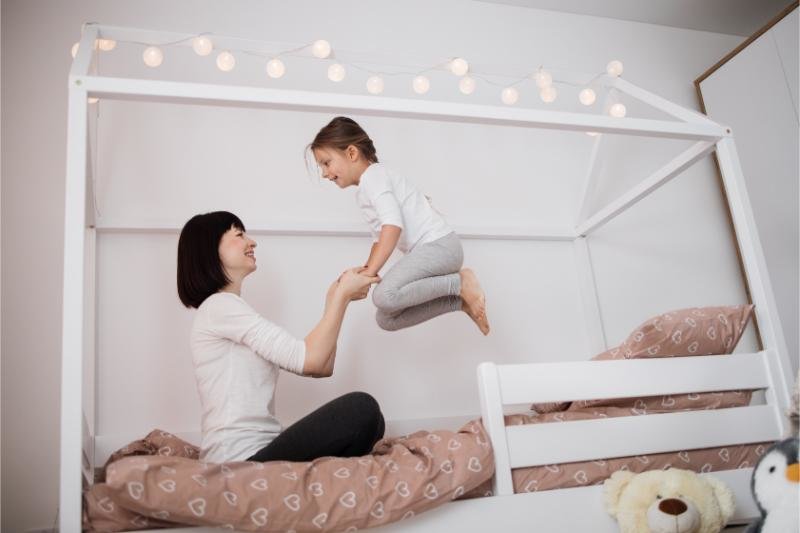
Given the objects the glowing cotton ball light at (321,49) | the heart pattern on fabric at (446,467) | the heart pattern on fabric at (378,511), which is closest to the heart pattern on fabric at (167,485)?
the heart pattern on fabric at (378,511)

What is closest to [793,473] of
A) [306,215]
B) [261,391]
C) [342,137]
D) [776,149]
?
[261,391]

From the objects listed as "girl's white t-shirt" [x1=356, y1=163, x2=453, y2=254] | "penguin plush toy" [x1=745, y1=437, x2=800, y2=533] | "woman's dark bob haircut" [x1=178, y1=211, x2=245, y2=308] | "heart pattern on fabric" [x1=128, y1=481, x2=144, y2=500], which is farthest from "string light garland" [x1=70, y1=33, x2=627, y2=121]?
"penguin plush toy" [x1=745, y1=437, x2=800, y2=533]

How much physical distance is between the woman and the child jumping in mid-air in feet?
0.70

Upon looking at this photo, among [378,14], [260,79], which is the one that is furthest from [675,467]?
[378,14]

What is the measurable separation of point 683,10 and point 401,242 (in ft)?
6.42

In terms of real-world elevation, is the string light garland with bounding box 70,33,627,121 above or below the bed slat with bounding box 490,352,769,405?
above

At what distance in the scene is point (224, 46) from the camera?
5.44ft

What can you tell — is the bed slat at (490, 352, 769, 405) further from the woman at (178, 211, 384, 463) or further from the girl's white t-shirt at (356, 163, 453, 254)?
the girl's white t-shirt at (356, 163, 453, 254)

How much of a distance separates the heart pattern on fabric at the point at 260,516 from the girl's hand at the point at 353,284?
513mm

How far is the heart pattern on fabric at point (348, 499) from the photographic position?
3.39ft

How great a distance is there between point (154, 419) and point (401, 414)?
76 cm

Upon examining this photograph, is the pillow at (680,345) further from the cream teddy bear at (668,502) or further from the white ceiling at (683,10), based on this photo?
the white ceiling at (683,10)

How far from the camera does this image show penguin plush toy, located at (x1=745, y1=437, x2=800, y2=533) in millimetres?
916

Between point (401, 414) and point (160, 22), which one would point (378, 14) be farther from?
point (401, 414)
